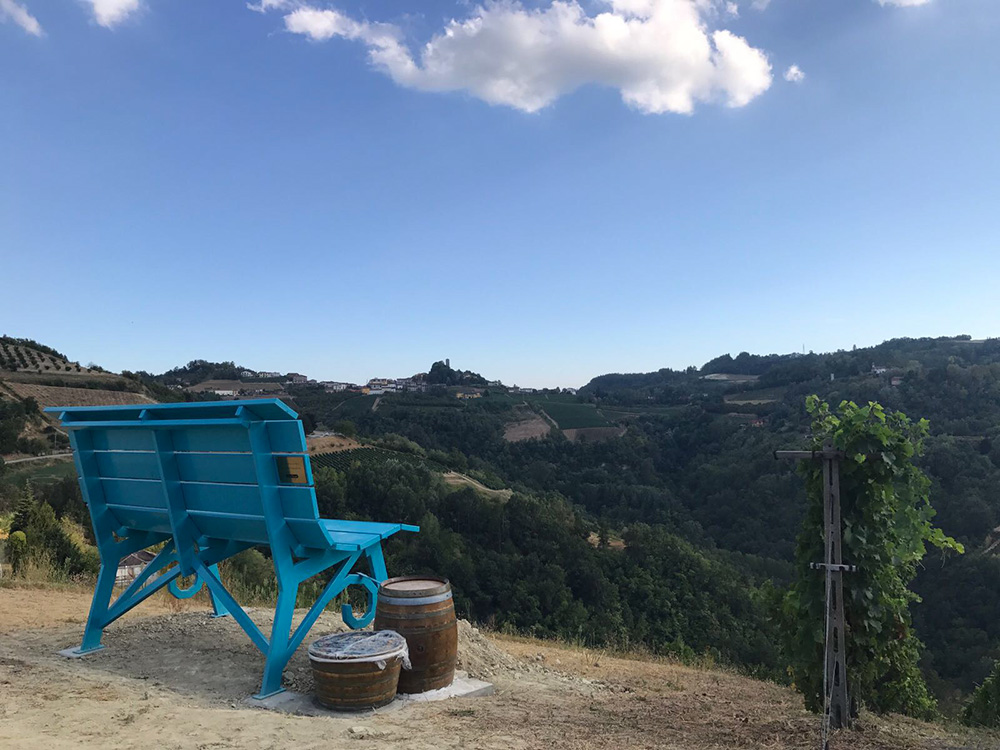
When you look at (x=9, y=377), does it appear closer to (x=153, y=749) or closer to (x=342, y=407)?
(x=342, y=407)

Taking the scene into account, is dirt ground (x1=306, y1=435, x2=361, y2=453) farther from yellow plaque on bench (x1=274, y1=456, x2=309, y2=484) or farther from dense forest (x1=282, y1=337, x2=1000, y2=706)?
yellow plaque on bench (x1=274, y1=456, x2=309, y2=484)

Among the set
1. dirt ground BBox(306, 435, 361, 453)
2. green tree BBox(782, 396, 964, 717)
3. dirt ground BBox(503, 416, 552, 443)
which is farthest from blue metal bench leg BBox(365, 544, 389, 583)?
dirt ground BBox(503, 416, 552, 443)

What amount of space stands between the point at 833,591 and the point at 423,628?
2.34 metres

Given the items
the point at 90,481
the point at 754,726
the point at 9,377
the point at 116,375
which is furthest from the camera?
the point at 116,375

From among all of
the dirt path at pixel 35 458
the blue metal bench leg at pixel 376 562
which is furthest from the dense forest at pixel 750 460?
the dirt path at pixel 35 458

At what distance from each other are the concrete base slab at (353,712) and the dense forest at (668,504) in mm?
1826

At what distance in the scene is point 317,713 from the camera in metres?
3.62

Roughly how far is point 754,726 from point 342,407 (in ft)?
263

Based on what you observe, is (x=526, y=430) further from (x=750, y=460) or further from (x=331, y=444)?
(x=331, y=444)

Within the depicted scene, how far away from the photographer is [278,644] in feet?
12.8

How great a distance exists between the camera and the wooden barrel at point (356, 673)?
3.63m

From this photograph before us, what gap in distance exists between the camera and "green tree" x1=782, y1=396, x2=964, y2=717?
141 inches

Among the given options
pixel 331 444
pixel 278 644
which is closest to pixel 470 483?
pixel 331 444

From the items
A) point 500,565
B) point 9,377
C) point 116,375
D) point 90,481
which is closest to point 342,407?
point 116,375
